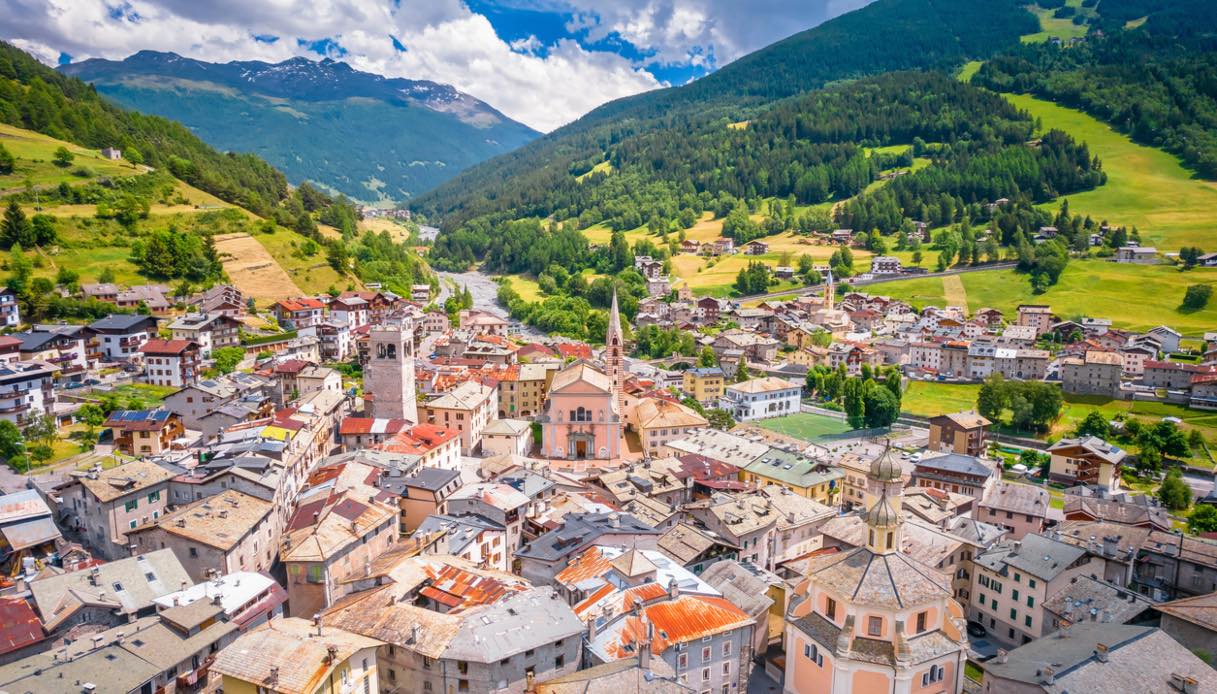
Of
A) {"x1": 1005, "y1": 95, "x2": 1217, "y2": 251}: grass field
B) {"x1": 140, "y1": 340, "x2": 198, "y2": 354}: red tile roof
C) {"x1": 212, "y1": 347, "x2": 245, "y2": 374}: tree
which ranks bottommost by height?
{"x1": 212, "y1": 347, "x2": 245, "y2": 374}: tree

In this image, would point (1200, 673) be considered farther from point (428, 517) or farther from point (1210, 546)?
point (428, 517)

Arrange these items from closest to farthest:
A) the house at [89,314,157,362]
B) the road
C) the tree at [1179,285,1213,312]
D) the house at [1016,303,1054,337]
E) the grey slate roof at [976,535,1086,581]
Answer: the grey slate roof at [976,535,1086,581] → the house at [89,314,157,362] → the tree at [1179,285,1213,312] → the house at [1016,303,1054,337] → the road

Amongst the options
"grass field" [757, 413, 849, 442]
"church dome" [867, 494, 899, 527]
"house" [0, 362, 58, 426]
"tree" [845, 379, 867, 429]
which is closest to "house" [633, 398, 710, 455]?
"grass field" [757, 413, 849, 442]

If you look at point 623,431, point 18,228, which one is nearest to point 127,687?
point 623,431

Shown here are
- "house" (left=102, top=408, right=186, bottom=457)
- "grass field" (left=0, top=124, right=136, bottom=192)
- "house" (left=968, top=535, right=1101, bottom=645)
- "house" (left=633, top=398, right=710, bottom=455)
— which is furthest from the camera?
"grass field" (left=0, top=124, right=136, bottom=192)

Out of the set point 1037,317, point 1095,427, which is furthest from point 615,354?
point 1037,317

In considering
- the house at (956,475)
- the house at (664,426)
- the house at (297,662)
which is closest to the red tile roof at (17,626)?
the house at (297,662)

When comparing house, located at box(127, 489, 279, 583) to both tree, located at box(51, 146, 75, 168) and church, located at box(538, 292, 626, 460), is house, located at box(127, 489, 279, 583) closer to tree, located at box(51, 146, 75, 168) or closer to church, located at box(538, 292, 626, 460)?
church, located at box(538, 292, 626, 460)
